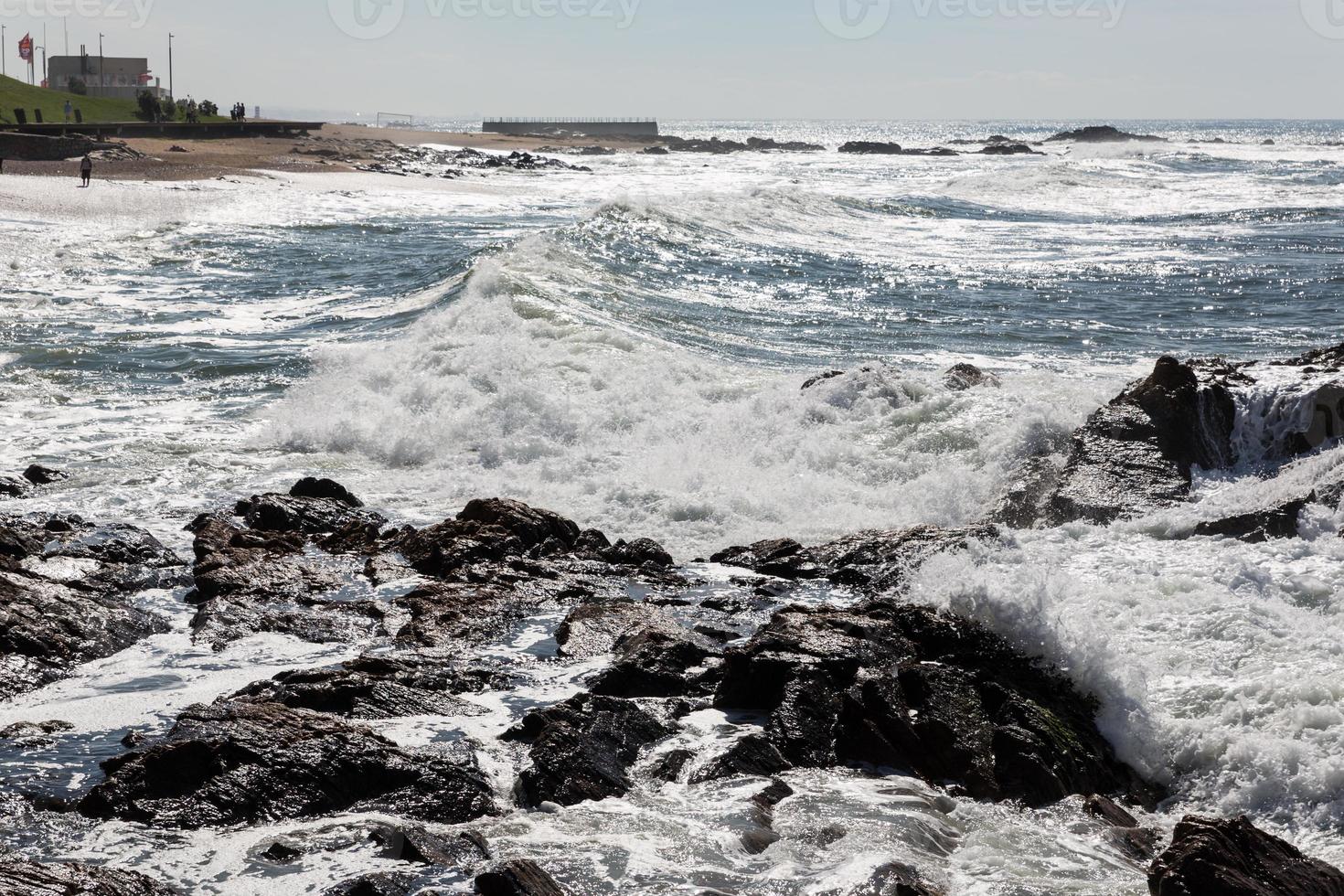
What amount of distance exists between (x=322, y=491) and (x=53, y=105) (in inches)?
2482

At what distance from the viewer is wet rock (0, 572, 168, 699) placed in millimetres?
6362

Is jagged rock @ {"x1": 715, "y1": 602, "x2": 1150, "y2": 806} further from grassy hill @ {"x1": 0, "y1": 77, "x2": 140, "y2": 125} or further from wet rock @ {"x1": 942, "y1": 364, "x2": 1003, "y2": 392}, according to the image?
grassy hill @ {"x1": 0, "y1": 77, "x2": 140, "y2": 125}

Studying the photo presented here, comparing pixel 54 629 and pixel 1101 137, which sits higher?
pixel 1101 137

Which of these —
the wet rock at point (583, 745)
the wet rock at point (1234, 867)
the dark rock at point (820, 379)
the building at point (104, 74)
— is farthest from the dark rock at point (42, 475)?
the building at point (104, 74)

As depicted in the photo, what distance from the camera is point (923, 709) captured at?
6016 millimetres

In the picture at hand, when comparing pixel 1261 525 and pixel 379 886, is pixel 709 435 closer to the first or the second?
pixel 1261 525

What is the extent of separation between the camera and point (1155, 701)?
6410 millimetres

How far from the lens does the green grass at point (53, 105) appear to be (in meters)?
59.2

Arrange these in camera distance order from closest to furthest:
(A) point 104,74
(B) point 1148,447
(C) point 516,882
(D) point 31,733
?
1. (C) point 516,882
2. (D) point 31,733
3. (B) point 1148,447
4. (A) point 104,74

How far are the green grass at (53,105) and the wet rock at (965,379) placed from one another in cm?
5378

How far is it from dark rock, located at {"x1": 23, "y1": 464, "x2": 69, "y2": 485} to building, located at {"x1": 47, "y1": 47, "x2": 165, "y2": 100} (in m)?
88.3

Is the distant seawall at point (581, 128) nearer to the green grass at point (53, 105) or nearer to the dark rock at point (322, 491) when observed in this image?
the green grass at point (53, 105)

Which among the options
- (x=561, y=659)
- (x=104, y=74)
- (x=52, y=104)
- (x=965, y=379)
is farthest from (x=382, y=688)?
(x=104, y=74)

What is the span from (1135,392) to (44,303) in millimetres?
17136
